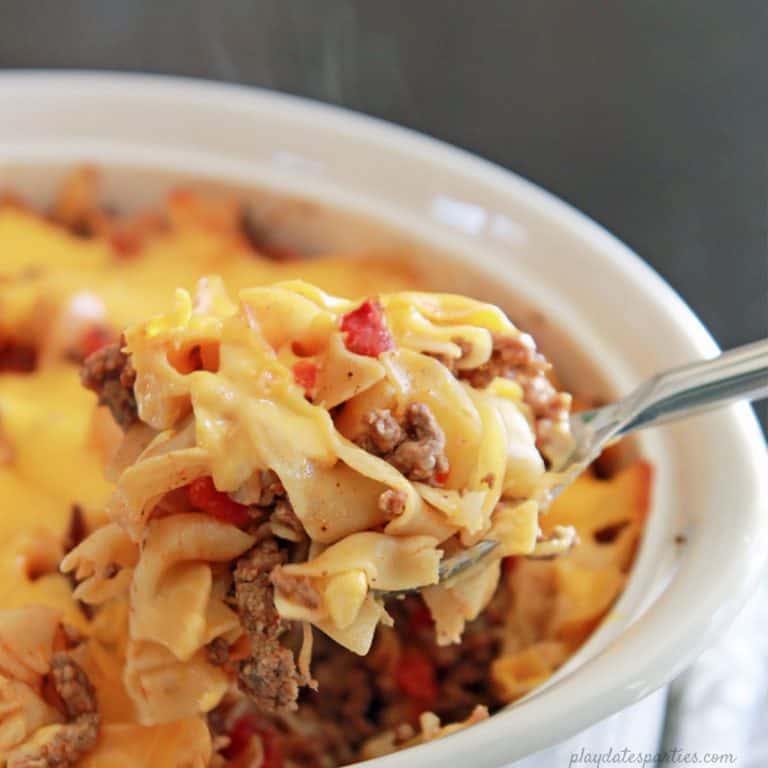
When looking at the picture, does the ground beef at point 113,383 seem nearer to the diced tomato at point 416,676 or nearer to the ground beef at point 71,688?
the ground beef at point 71,688

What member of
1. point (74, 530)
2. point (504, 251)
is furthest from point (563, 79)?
point (74, 530)

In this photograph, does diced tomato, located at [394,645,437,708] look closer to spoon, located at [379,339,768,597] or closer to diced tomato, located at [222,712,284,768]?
diced tomato, located at [222,712,284,768]

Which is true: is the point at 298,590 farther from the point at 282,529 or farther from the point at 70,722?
the point at 70,722

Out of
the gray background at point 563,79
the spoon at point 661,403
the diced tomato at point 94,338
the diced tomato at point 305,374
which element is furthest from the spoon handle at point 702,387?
the gray background at point 563,79

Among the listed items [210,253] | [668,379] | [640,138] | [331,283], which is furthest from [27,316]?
[640,138]

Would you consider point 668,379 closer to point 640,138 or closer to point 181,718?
point 181,718

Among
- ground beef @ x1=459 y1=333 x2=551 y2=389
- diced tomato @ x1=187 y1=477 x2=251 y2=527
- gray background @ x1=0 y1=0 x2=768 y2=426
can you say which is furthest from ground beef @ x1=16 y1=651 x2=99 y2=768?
gray background @ x1=0 y1=0 x2=768 y2=426
